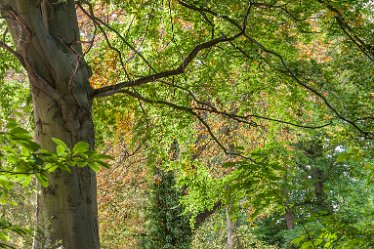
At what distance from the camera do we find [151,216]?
1255 cm

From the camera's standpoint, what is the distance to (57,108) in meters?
3.30

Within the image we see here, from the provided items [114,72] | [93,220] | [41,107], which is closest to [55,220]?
[93,220]

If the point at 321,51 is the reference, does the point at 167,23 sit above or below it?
below

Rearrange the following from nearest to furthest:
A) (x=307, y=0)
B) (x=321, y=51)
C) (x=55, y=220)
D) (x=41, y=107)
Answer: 1. (x=55, y=220)
2. (x=41, y=107)
3. (x=307, y=0)
4. (x=321, y=51)

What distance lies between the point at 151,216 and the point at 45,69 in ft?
31.8

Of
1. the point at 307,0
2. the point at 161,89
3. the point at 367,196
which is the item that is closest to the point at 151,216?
the point at 367,196

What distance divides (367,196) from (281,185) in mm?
11607

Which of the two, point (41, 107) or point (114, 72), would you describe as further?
point (114, 72)

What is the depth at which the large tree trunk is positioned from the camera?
122 inches

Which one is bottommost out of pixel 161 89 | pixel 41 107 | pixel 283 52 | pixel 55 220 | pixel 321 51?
pixel 55 220

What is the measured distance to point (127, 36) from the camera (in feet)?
17.5

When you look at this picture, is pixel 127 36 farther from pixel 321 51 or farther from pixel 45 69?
pixel 321 51

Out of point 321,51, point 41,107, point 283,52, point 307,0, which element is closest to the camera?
point 41,107

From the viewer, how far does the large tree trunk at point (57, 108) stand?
311cm
